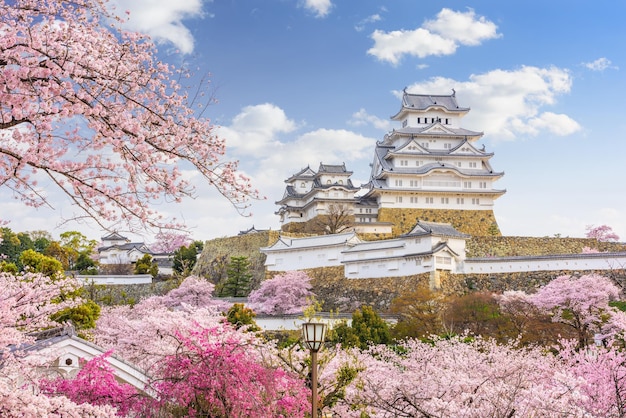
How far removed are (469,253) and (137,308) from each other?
57.9ft

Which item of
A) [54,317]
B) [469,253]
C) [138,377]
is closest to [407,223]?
[469,253]

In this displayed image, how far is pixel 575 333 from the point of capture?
22.9 meters

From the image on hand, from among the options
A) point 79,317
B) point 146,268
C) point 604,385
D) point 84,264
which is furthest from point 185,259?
point 604,385

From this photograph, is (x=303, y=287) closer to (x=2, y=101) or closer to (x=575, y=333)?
(x=575, y=333)

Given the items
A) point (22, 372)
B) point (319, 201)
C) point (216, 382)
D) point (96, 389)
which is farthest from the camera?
point (319, 201)

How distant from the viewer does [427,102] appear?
4475cm

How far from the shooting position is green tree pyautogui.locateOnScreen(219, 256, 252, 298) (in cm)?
3672

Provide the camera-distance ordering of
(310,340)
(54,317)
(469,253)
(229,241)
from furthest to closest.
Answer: (229,241) < (469,253) < (54,317) < (310,340)

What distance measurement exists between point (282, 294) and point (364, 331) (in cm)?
965

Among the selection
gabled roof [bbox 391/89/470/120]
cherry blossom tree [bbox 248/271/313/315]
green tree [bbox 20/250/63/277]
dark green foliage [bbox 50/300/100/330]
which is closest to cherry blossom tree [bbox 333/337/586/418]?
dark green foliage [bbox 50/300/100/330]

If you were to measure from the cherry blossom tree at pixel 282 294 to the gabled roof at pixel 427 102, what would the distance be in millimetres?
16114

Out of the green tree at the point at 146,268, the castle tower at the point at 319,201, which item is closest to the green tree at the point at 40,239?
the green tree at the point at 146,268

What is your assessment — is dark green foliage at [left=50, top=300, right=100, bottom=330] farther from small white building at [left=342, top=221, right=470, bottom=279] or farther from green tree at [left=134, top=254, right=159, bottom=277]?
green tree at [left=134, top=254, right=159, bottom=277]

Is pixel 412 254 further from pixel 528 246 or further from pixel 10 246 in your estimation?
pixel 10 246
